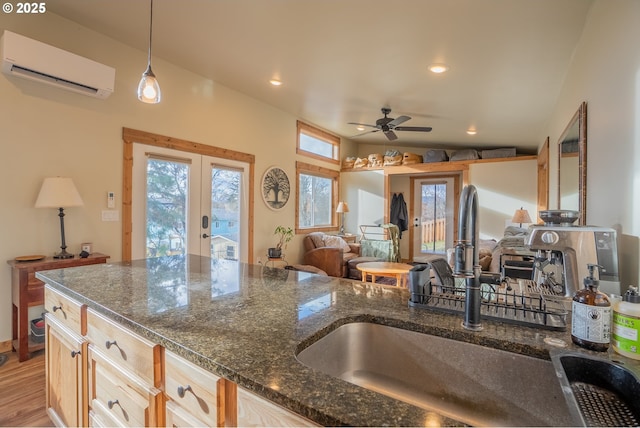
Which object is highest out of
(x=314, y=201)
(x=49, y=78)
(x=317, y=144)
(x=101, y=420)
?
(x=317, y=144)

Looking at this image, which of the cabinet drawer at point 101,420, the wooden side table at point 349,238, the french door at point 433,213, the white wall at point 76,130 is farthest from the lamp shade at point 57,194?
the french door at point 433,213

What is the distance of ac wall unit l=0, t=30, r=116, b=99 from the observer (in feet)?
8.14

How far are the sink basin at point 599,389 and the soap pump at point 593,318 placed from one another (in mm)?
69

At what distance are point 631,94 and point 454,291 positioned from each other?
1.05m

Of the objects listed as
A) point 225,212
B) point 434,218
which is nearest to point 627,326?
point 225,212

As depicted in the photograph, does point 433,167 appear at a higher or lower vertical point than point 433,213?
higher

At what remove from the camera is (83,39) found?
308 centimetres

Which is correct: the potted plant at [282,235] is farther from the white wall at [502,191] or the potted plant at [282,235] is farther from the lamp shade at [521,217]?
the lamp shade at [521,217]

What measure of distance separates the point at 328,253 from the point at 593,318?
15.2 ft

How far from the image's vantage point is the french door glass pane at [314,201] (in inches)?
248

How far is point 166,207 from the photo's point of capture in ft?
12.7

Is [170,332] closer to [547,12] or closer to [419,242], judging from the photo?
[547,12]

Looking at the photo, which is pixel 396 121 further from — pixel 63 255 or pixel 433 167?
pixel 63 255

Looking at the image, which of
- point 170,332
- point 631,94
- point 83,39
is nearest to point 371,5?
point 631,94
